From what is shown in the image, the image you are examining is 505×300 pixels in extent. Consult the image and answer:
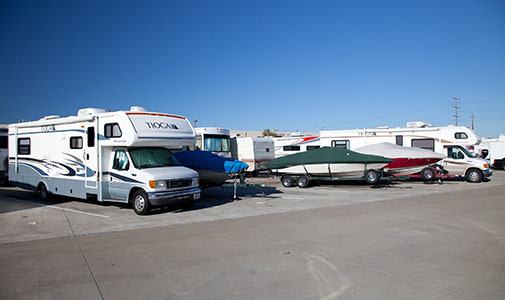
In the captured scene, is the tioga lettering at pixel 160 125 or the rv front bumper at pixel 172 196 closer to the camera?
the rv front bumper at pixel 172 196

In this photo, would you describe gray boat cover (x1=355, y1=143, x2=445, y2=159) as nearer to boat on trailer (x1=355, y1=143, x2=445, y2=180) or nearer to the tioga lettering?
boat on trailer (x1=355, y1=143, x2=445, y2=180)

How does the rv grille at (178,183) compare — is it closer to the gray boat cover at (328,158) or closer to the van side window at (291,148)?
the gray boat cover at (328,158)

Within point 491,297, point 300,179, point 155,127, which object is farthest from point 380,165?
point 491,297

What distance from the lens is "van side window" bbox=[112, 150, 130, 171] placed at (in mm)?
11680

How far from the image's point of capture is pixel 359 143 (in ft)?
80.1

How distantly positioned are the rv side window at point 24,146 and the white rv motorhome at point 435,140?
1710cm

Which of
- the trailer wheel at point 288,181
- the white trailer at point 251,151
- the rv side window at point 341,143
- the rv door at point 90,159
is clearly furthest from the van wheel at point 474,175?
the rv door at point 90,159

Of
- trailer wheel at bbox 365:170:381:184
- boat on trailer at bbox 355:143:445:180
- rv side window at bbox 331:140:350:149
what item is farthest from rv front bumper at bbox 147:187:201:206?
rv side window at bbox 331:140:350:149

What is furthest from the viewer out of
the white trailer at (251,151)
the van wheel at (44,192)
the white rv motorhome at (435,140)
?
the white trailer at (251,151)

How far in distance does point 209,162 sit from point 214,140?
823cm

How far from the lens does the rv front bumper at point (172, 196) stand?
10.9 meters

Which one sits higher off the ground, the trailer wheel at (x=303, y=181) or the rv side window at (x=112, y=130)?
the rv side window at (x=112, y=130)

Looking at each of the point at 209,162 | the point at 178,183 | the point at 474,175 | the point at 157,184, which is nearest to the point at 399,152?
the point at 474,175

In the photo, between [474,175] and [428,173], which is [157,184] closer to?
[428,173]
